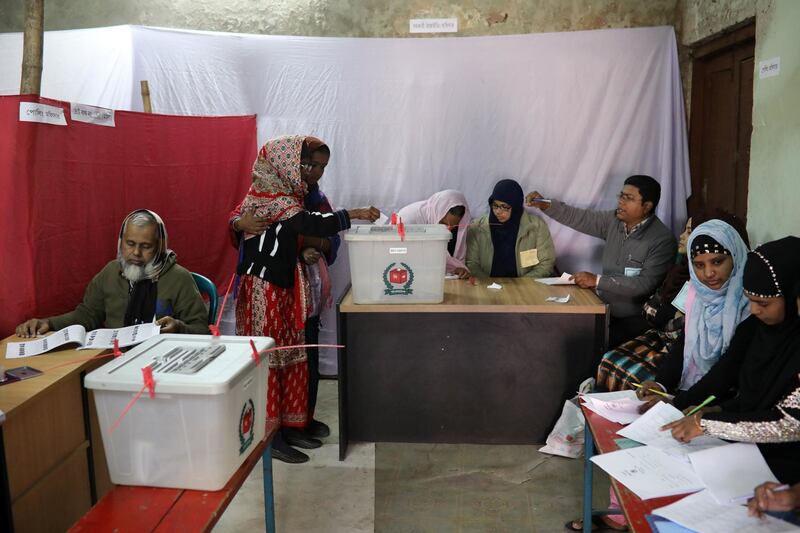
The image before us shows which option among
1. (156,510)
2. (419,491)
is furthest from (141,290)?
(419,491)

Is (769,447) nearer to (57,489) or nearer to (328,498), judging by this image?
(328,498)

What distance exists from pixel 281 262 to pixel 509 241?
1.35 m

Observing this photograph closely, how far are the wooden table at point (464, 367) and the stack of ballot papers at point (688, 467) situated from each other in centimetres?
127

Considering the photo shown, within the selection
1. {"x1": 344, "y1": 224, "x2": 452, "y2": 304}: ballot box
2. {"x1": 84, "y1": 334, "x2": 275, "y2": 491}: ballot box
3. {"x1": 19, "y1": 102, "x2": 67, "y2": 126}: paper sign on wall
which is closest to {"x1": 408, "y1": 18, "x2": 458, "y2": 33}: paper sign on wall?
{"x1": 344, "y1": 224, "x2": 452, "y2": 304}: ballot box

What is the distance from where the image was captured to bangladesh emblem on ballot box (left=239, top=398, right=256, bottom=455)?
5.75 ft

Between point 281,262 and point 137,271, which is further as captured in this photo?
point 281,262

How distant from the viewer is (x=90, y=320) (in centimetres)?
269

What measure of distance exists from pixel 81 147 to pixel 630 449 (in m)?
2.37

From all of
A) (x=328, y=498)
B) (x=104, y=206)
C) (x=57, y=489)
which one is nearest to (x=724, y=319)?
(x=328, y=498)

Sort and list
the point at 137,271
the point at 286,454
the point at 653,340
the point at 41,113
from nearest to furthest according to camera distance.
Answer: the point at 41,113 < the point at 137,271 < the point at 653,340 < the point at 286,454

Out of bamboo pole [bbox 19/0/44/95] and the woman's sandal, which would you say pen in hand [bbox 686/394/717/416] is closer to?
the woman's sandal

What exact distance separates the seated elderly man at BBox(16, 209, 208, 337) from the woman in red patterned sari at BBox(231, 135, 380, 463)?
1.27 feet

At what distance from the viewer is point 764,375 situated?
6.13 feet

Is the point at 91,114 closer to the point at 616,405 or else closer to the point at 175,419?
the point at 175,419
